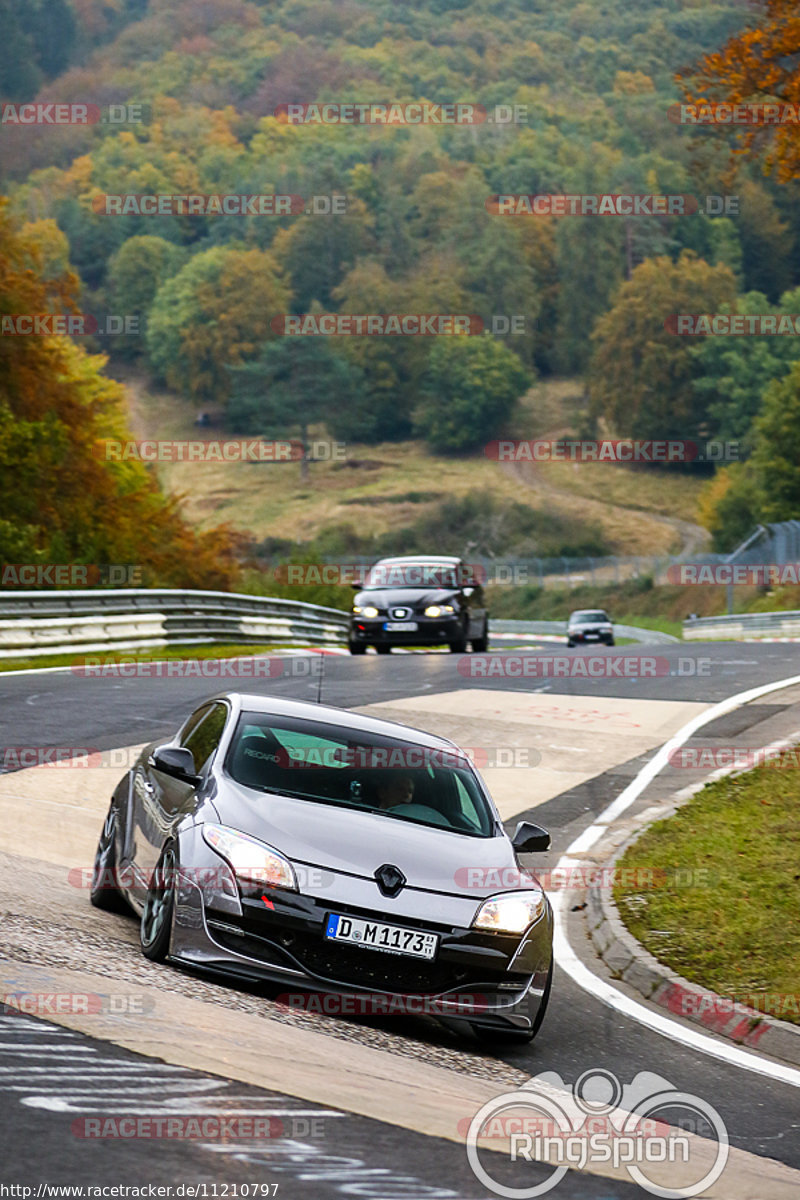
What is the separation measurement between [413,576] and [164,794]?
66.2 feet

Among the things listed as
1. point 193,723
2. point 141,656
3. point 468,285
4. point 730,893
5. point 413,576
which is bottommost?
point 141,656

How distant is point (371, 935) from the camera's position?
6941mm

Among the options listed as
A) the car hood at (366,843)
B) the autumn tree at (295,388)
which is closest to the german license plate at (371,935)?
the car hood at (366,843)

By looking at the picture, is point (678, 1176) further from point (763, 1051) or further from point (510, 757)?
point (510, 757)

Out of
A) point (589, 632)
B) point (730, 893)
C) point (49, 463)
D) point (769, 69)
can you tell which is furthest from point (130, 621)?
point (589, 632)

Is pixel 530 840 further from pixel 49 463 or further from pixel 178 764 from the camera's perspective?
pixel 49 463

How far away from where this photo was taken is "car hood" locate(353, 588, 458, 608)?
27.7m

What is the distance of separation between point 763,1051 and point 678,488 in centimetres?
12257

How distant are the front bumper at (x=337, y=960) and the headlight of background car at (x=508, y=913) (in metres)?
0.05

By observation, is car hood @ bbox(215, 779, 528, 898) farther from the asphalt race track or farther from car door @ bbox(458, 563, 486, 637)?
car door @ bbox(458, 563, 486, 637)

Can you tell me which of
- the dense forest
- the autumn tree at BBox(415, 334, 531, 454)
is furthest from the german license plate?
the autumn tree at BBox(415, 334, 531, 454)

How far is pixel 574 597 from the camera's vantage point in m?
90.1

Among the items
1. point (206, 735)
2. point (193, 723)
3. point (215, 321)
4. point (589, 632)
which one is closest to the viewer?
point (206, 735)

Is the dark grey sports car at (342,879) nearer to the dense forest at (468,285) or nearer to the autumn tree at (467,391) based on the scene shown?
the dense forest at (468,285)
